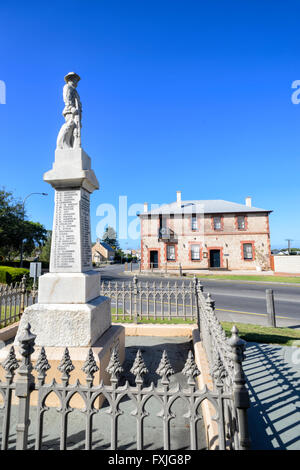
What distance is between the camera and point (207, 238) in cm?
3128

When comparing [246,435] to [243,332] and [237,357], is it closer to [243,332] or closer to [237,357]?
[237,357]

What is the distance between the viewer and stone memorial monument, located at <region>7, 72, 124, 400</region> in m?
3.66

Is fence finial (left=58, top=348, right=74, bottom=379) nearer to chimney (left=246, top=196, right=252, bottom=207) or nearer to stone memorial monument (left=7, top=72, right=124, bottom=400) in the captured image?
stone memorial monument (left=7, top=72, right=124, bottom=400)

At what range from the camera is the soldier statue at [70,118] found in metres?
4.56

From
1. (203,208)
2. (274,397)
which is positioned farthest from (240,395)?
(203,208)

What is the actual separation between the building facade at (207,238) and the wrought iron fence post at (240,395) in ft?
91.0

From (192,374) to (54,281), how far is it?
285 centimetres

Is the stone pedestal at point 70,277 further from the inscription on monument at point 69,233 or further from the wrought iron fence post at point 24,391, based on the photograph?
the wrought iron fence post at point 24,391

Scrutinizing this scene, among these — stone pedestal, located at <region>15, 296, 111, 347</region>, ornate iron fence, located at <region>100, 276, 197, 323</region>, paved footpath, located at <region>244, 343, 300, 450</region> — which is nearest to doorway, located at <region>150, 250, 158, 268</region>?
ornate iron fence, located at <region>100, 276, 197, 323</region>

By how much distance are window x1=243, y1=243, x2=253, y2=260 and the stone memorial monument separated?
28.8 meters

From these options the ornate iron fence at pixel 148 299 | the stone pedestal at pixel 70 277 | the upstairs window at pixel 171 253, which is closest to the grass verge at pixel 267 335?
the ornate iron fence at pixel 148 299

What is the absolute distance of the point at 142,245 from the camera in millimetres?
32156

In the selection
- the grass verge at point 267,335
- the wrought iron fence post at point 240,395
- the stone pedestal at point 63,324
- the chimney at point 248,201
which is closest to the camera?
the wrought iron fence post at point 240,395

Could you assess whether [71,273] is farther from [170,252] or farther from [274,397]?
[170,252]
